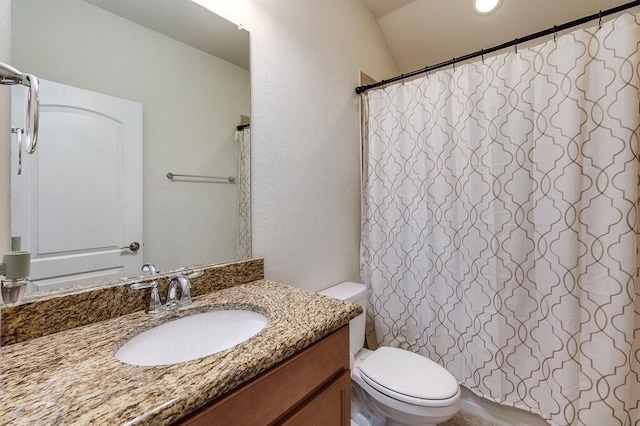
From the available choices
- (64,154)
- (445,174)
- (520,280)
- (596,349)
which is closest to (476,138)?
(445,174)

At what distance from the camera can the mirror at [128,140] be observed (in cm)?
77

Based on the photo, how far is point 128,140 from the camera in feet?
3.04

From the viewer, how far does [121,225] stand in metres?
0.91

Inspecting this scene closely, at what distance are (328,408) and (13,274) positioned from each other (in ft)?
2.77

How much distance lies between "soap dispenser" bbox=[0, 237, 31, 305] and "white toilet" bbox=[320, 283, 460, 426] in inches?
46.4

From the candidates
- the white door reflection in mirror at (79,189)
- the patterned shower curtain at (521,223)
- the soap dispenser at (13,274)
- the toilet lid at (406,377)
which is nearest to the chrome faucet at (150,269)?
the white door reflection in mirror at (79,189)

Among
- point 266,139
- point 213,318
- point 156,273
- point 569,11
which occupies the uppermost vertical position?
point 569,11

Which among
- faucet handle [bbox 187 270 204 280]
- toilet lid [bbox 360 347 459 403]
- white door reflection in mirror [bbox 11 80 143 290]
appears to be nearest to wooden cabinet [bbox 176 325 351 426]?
toilet lid [bbox 360 347 459 403]

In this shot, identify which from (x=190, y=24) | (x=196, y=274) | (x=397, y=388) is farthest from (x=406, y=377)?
(x=190, y=24)

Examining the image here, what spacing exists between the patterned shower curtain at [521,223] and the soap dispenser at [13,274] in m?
1.54

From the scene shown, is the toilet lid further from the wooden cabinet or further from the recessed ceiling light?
the recessed ceiling light

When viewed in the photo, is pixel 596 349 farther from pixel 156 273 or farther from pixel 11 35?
pixel 11 35

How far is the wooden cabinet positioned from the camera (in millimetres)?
552

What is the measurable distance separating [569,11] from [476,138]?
3.85ft
